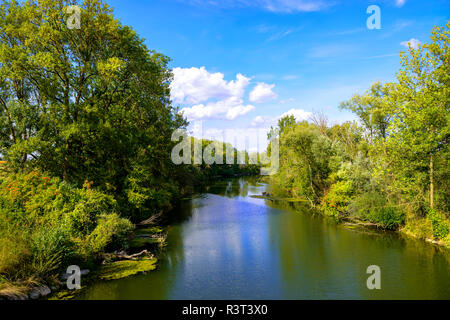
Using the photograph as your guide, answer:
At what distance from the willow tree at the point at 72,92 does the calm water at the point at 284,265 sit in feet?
22.8

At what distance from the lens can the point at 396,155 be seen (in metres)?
18.1

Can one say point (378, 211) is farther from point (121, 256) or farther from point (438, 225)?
point (121, 256)

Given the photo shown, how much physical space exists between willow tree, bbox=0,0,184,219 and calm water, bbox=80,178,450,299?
22.8 ft

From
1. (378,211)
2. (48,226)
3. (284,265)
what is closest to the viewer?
(48,226)

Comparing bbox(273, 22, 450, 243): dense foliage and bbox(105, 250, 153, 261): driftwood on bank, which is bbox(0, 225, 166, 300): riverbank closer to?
bbox(105, 250, 153, 261): driftwood on bank

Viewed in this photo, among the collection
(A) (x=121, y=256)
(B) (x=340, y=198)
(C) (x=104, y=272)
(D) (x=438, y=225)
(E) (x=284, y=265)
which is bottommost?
(E) (x=284, y=265)

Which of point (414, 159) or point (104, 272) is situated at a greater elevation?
point (414, 159)

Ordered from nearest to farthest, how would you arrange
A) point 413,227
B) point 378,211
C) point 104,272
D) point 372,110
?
1. point 104,272
2. point 413,227
3. point 378,211
4. point 372,110

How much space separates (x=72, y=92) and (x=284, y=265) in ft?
59.0

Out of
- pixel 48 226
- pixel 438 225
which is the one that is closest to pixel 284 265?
pixel 438 225

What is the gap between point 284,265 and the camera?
561 inches

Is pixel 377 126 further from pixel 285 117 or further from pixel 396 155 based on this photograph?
pixel 285 117

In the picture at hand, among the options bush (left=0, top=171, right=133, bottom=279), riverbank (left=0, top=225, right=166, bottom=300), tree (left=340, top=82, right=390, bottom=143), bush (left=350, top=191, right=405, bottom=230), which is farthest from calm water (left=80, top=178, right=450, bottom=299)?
tree (left=340, top=82, right=390, bottom=143)

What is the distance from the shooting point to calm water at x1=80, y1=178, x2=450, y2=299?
1129 cm
